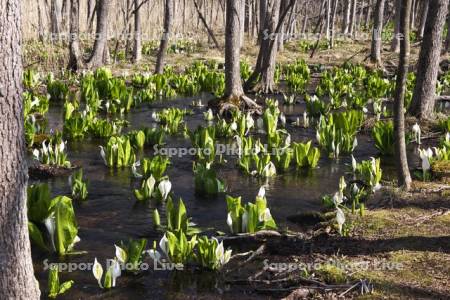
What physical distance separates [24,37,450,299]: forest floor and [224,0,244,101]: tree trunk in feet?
16.9

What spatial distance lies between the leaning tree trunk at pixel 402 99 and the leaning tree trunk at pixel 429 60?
349 centimetres

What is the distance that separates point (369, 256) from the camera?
12.8ft

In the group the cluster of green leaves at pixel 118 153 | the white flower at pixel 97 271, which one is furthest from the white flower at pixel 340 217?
the cluster of green leaves at pixel 118 153

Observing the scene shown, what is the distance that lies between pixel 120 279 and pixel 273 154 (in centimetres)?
374

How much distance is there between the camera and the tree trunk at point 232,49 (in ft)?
31.3

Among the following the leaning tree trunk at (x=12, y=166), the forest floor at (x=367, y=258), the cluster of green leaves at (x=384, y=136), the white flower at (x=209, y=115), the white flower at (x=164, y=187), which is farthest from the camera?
the white flower at (x=209, y=115)

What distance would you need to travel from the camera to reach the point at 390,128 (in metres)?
7.26

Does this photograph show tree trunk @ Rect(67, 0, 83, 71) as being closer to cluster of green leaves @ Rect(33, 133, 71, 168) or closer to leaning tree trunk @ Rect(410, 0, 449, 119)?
cluster of green leaves @ Rect(33, 133, 71, 168)

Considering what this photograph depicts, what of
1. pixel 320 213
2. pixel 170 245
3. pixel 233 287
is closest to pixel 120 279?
pixel 170 245

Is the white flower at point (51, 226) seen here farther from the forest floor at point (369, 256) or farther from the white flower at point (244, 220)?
the white flower at point (244, 220)

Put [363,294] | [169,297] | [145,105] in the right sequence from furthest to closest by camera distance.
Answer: [145,105]
[169,297]
[363,294]

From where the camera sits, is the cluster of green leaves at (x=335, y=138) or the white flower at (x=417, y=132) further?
the white flower at (x=417, y=132)

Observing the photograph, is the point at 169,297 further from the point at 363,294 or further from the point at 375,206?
the point at 375,206

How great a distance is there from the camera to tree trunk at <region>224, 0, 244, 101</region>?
9531mm
